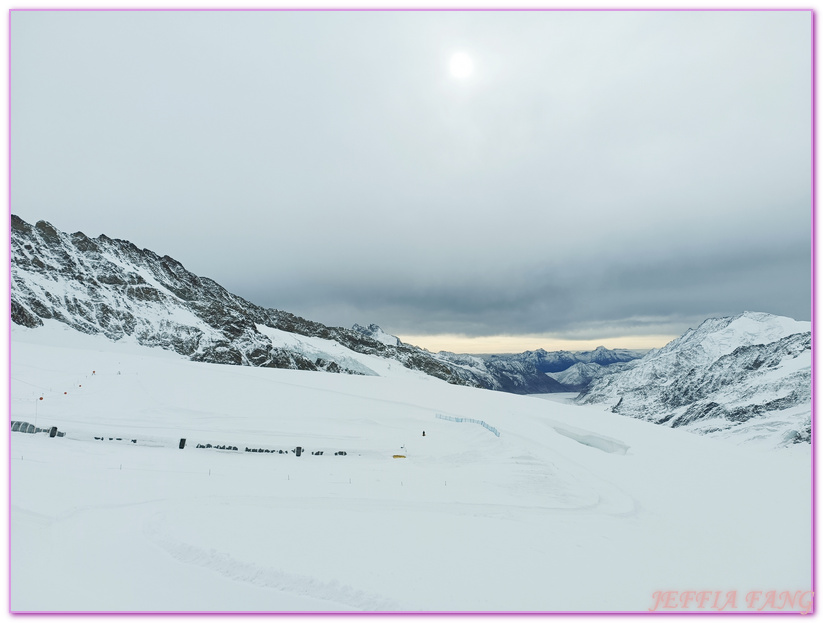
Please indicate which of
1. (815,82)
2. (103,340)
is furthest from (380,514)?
(103,340)

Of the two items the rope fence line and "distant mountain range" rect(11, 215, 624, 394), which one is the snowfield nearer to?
the rope fence line

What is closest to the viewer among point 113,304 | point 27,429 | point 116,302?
point 27,429

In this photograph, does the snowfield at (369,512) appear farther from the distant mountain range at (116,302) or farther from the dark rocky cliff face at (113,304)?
the distant mountain range at (116,302)

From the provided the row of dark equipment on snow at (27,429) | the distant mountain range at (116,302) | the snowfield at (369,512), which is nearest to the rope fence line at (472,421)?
the snowfield at (369,512)

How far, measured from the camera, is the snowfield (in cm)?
925

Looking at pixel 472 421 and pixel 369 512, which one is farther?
pixel 472 421

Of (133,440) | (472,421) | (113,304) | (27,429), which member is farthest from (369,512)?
(113,304)

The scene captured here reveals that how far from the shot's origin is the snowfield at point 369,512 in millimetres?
9250

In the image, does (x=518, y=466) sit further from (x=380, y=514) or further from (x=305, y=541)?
(x=305, y=541)

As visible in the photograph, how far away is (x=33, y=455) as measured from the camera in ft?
56.1

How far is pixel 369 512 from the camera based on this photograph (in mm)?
13266

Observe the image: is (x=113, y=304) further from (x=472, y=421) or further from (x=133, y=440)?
(x=472, y=421)

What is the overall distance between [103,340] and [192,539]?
114998 mm

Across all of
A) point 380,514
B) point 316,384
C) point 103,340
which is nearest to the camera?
point 380,514
